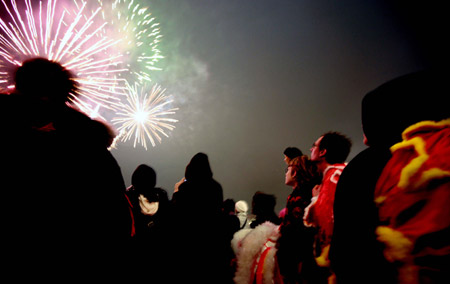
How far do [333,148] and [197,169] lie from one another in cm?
215

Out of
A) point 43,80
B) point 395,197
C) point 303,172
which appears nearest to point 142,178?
point 43,80

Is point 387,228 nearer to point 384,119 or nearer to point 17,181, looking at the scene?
point 384,119

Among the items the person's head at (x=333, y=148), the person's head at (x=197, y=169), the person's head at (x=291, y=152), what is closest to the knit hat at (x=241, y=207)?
the person's head at (x=291, y=152)

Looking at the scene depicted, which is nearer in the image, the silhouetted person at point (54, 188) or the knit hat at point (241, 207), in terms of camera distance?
the silhouetted person at point (54, 188)

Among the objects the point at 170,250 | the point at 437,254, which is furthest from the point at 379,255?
the point at 170,250

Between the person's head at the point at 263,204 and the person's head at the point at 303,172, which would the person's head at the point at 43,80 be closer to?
the person's head at the point at 303,172

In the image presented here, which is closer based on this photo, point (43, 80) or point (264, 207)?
point (43, 80)

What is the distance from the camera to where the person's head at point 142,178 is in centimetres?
381

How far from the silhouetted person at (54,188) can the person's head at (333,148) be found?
9.39ft

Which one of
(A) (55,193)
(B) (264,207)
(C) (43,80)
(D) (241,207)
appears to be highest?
(C) (43,80)

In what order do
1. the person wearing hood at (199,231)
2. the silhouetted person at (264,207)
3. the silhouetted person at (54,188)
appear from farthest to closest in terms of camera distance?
the silhouetted person at (264,207) → the person wearing hood at (199,231) → the silhouetted person at (54,188)

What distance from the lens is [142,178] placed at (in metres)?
3.81

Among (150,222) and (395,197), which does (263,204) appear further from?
(395,197)

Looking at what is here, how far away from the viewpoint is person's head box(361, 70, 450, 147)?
125 cm
